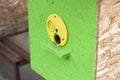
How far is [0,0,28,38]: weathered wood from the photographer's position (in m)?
2.49

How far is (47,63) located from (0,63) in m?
1.79

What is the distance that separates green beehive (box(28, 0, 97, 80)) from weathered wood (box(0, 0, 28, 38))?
981mm

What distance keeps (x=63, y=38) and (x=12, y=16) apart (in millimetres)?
1252

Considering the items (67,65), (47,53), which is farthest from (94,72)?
(47,53)

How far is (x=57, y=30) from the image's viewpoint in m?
1.38

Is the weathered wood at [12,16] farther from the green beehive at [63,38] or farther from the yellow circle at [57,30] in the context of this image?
the yellow circle at [57,30]

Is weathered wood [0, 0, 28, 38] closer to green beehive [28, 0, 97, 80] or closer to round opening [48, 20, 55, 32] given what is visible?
green beehive [28, 0, 97, 80]

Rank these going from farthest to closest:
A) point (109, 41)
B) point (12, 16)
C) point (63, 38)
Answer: point (12, 16) < point (63, 38) < point (109, 41)

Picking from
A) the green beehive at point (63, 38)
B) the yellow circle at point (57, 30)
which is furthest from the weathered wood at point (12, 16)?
the yellow circle at point (57, 30)

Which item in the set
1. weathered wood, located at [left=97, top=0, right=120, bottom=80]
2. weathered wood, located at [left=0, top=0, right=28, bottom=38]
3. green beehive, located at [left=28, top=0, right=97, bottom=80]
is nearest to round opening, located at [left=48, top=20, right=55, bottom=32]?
green beehive, located at [left=28, top=0, right=97, bottom=80]

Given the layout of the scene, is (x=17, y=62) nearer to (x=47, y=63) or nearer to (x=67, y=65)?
(x=47, y=63)

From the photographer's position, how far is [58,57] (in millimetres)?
1405

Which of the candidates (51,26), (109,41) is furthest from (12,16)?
(109,41)

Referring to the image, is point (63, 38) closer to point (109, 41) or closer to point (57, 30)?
point (57, 30)
